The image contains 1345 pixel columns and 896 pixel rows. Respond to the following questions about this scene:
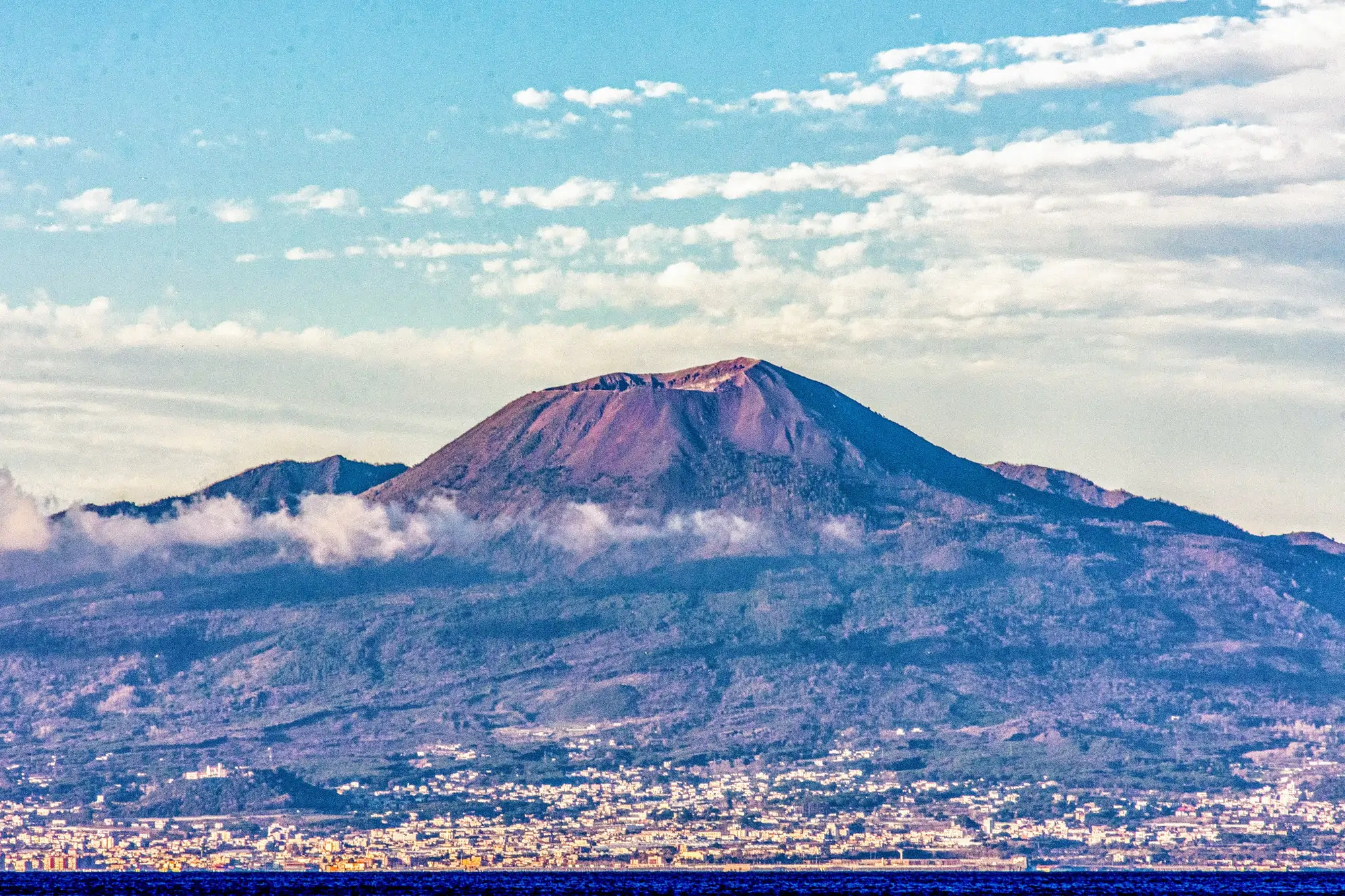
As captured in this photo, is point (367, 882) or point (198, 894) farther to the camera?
point (367, 882)

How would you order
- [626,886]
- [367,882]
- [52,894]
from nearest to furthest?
[52,894] → [626,886] → [367,882]

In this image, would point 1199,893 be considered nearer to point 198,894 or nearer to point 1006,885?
point 1006,885

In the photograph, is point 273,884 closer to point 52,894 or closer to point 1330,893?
point 52,894

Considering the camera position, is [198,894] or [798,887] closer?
[198,894]

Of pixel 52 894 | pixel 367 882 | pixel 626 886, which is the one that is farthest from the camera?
pixel 367 882

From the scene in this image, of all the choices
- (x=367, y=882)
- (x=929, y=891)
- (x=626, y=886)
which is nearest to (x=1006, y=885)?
(x=929, y=891)

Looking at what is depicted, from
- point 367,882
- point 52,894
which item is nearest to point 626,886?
point 367,882

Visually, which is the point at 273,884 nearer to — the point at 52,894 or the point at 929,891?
the point at 52,894

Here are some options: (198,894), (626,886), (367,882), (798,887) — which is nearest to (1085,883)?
(798,887)
